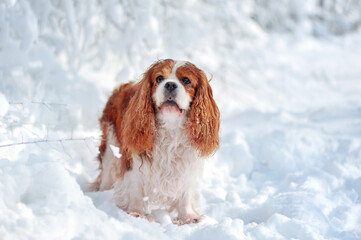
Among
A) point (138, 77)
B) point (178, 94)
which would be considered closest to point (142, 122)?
Answer: point (178, 94)

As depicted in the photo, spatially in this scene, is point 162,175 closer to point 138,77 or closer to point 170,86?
point 170,86

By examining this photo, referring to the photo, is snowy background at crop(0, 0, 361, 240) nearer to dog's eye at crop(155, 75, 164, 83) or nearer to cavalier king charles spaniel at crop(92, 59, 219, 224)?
cavalier king charles spaniel at crop(92, 59, 219, 224)

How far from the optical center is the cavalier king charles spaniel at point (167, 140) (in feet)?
8.40

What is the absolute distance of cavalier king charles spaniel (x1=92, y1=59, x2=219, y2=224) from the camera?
2561 millimetres

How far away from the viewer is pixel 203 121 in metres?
2.59

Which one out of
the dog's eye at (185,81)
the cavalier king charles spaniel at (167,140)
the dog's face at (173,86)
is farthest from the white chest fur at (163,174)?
the dog's eye at (185,81)

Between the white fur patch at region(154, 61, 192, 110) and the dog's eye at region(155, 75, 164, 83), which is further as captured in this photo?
the dog's eye at region(155, 75, 164, 83)

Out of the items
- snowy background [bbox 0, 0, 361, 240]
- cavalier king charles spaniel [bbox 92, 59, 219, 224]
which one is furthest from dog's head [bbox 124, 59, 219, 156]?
snowy background [bbox 0, 0, 361, 240]

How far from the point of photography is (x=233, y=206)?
9.79 feet

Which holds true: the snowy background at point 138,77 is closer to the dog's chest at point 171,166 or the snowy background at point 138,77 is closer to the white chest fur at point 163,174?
the white chest fur at point 163,174

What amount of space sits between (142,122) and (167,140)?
0.21m

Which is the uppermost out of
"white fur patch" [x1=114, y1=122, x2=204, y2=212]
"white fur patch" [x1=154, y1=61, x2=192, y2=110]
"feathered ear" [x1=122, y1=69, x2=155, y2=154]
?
"white fur patch" [x1=154, y1=61, x2=192, y2=110]

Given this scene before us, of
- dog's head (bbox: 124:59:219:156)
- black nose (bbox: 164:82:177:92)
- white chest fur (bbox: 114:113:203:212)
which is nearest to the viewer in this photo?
black nose (bbox: 164:82:177:92)

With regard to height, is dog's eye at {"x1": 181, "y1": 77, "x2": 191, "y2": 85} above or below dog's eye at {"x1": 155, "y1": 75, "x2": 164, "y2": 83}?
above
